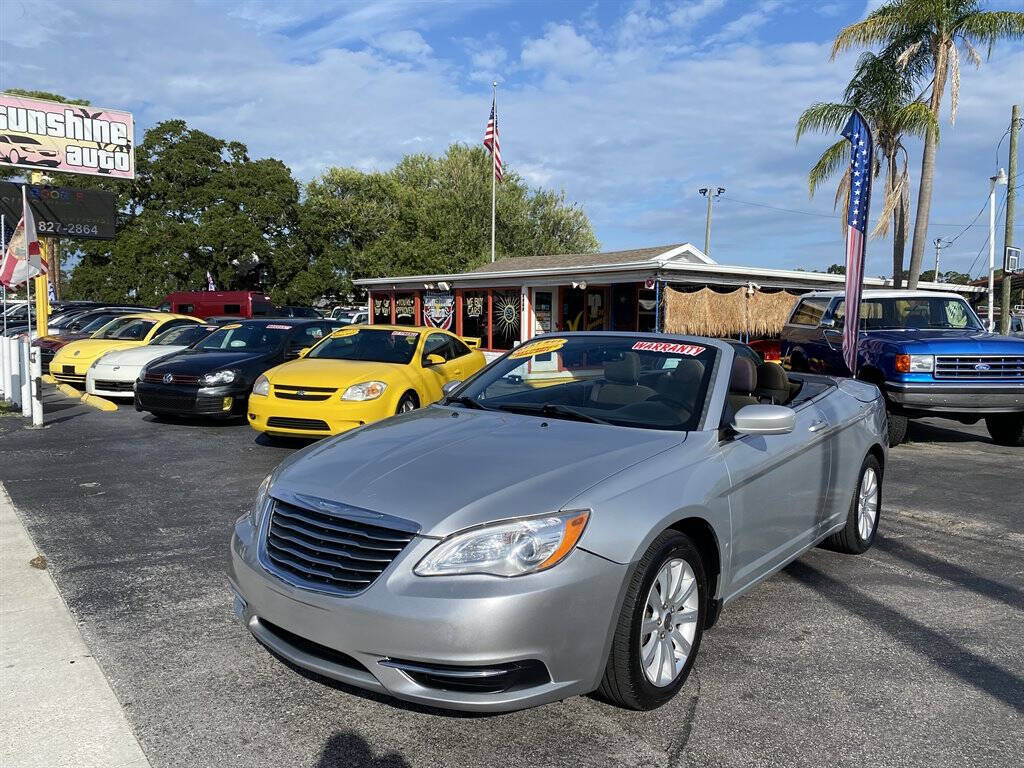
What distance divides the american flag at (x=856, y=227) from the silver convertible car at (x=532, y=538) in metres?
5.71

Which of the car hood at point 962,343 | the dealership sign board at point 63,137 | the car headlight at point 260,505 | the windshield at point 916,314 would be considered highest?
the dealership sign board at point 63,137

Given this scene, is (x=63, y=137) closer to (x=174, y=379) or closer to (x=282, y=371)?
(x=174, y=379)

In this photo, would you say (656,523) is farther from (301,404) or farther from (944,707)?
(301,404)

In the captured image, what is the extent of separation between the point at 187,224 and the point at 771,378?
39761mm

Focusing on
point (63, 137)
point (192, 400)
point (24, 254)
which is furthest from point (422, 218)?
point (192, 400)

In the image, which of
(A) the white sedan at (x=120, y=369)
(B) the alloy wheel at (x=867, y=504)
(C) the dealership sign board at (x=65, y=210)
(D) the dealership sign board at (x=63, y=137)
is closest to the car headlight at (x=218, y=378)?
(A) the white sedan at (x=120, y=369)

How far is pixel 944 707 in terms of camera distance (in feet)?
10.8

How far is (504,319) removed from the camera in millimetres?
22828

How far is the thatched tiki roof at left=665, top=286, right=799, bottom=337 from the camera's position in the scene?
17733 millimetres

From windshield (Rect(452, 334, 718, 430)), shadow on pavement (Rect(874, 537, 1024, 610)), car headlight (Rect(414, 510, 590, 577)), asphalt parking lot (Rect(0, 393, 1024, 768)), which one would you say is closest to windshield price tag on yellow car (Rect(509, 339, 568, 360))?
windshield (Rect(452, 334, 718, 430))

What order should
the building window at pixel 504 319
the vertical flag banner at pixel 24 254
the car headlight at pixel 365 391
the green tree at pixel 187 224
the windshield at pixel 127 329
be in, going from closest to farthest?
the car headlight at pixel 365 391, the vertical flag banner at pixel 24 254, the windshield at pixel 127 329, the building window at pixel 504 319, the green tree at pixel 187 224

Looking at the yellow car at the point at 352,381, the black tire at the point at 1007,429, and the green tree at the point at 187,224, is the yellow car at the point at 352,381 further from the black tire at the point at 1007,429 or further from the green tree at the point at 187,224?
the green tree at the point at 187,224

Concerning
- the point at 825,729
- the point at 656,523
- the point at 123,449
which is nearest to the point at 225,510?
the point at 123,449

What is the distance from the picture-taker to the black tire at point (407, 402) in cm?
912
